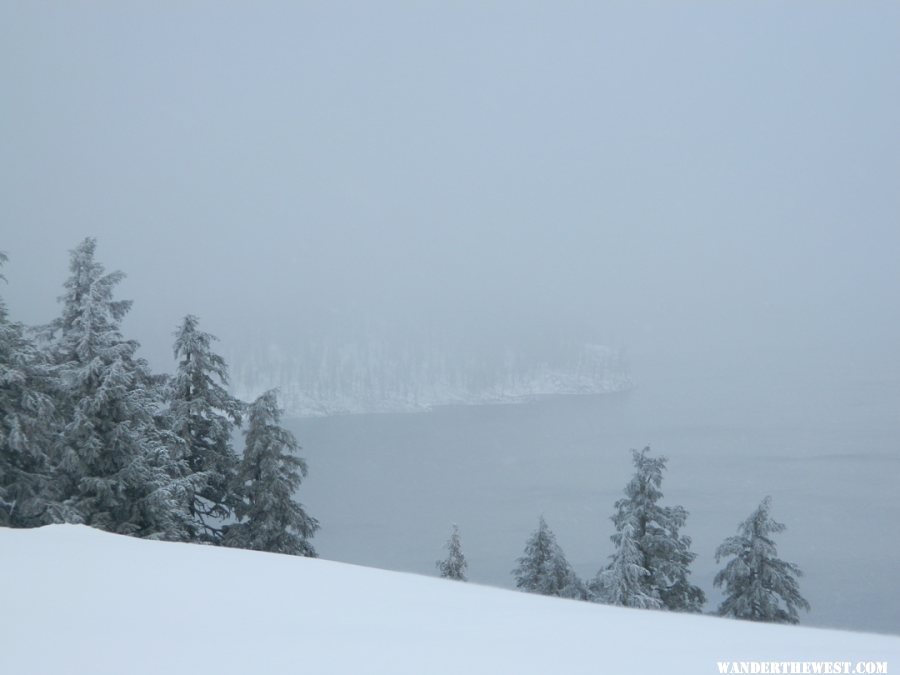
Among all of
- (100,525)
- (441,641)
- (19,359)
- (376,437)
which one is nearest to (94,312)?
(19,359)

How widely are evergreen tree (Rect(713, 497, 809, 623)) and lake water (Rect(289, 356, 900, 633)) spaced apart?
13661 millimetres

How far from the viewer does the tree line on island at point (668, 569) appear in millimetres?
10742

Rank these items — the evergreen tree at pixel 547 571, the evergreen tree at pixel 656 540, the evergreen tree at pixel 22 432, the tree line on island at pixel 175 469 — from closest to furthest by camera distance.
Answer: the evergreen tree at pixel 22 432 → the tree line on island at pixel 175 469 → the evergreen tree at pixel 656 540 → the evergreen tree at pixel 547 571

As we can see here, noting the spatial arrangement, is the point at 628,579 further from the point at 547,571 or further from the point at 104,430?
the point at 104,430

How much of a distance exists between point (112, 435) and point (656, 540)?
977 cm

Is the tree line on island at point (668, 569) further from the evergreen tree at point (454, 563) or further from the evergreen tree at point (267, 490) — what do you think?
the evergreen tree at point (267, 490)

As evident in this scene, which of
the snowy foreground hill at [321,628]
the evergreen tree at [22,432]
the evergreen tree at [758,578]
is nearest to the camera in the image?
the snowy foreground hill at [321,628]

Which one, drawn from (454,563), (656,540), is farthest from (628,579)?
(454,563)

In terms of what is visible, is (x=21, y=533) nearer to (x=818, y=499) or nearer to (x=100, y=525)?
(x=100, y=525)

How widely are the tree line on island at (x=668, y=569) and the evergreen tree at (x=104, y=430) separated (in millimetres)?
7492

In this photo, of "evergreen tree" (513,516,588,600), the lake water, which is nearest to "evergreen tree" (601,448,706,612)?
"evergreen tree" (513,516,588,600)

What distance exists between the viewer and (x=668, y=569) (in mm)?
11469

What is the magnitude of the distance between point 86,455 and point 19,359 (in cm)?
178

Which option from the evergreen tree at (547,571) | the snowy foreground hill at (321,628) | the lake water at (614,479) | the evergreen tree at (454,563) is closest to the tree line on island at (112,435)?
the evergreen tree at (454,563)
